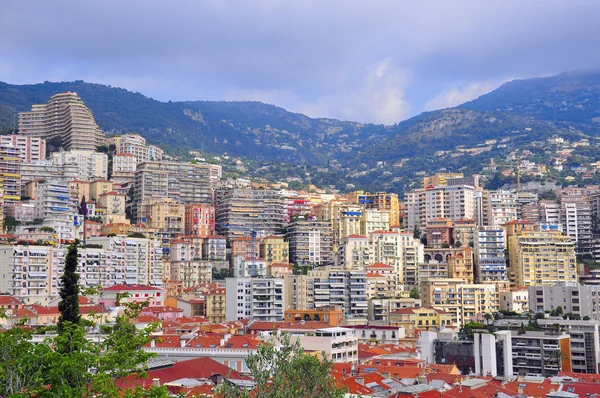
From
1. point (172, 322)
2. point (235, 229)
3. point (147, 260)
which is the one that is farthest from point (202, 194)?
point (172, 322)

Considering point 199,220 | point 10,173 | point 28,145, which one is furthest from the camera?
point 28,145

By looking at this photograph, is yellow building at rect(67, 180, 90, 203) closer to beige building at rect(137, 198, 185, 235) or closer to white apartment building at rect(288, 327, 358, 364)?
beige building at rect(137, 198, 185, 235)

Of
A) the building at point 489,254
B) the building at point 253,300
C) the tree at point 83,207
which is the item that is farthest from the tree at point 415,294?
the tree at point 83,207

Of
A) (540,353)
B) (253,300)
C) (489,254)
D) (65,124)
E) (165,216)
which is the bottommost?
(540,353)

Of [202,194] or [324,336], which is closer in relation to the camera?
[324,336]

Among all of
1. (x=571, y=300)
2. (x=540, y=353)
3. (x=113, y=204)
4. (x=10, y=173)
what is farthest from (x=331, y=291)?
(x=10, y=173)

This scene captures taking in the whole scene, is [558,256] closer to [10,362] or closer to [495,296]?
[495,296]

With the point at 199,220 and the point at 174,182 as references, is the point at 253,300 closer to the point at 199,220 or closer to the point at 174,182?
the point at 199,220

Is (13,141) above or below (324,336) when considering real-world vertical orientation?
above
